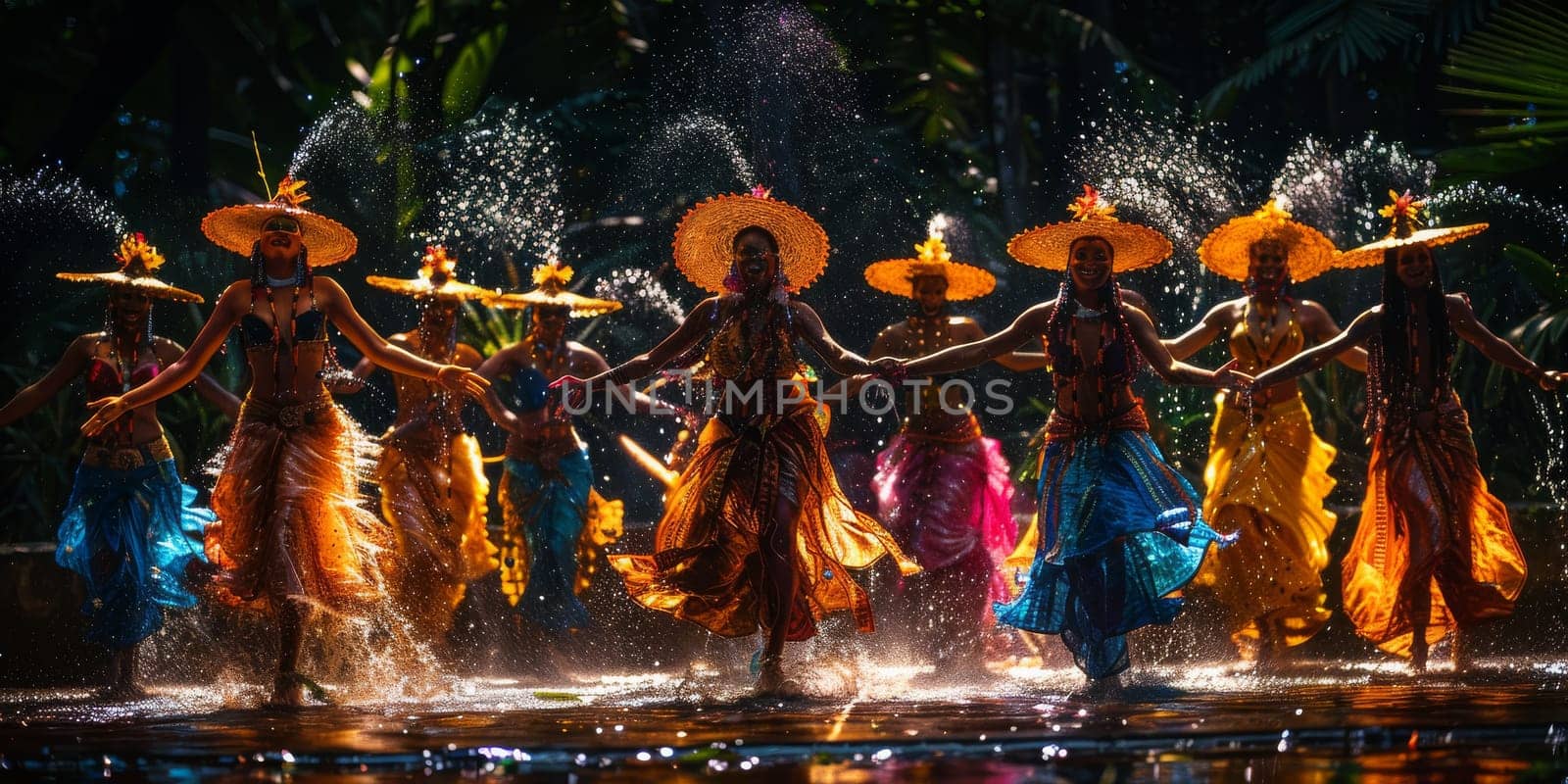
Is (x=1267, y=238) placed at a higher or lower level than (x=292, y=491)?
higher

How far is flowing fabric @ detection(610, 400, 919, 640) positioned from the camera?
7.55 m

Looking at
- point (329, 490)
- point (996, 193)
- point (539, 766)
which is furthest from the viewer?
point (996, 193)

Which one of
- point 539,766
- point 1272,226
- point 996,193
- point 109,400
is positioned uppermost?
point 996,193

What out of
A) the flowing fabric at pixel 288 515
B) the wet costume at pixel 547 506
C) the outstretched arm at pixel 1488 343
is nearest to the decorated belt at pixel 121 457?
the flowing fabric at pixel 288 515

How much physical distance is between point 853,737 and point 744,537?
7.38ft

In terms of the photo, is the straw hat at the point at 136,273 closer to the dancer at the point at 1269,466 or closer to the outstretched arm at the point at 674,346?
the outstretched arm at the point at 674,346

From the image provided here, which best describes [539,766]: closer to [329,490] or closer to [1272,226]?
[329,490]

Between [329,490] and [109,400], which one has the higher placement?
[109,400]

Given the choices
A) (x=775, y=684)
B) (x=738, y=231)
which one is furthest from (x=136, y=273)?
(x=775, y=684)

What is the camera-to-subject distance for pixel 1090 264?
25.7ft

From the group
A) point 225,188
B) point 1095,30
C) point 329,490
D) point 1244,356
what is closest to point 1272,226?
point 1244,356

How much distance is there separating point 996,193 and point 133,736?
12457 mm

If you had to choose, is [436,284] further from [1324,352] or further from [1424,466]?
[1424,466]

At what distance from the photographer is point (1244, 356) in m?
8.82
